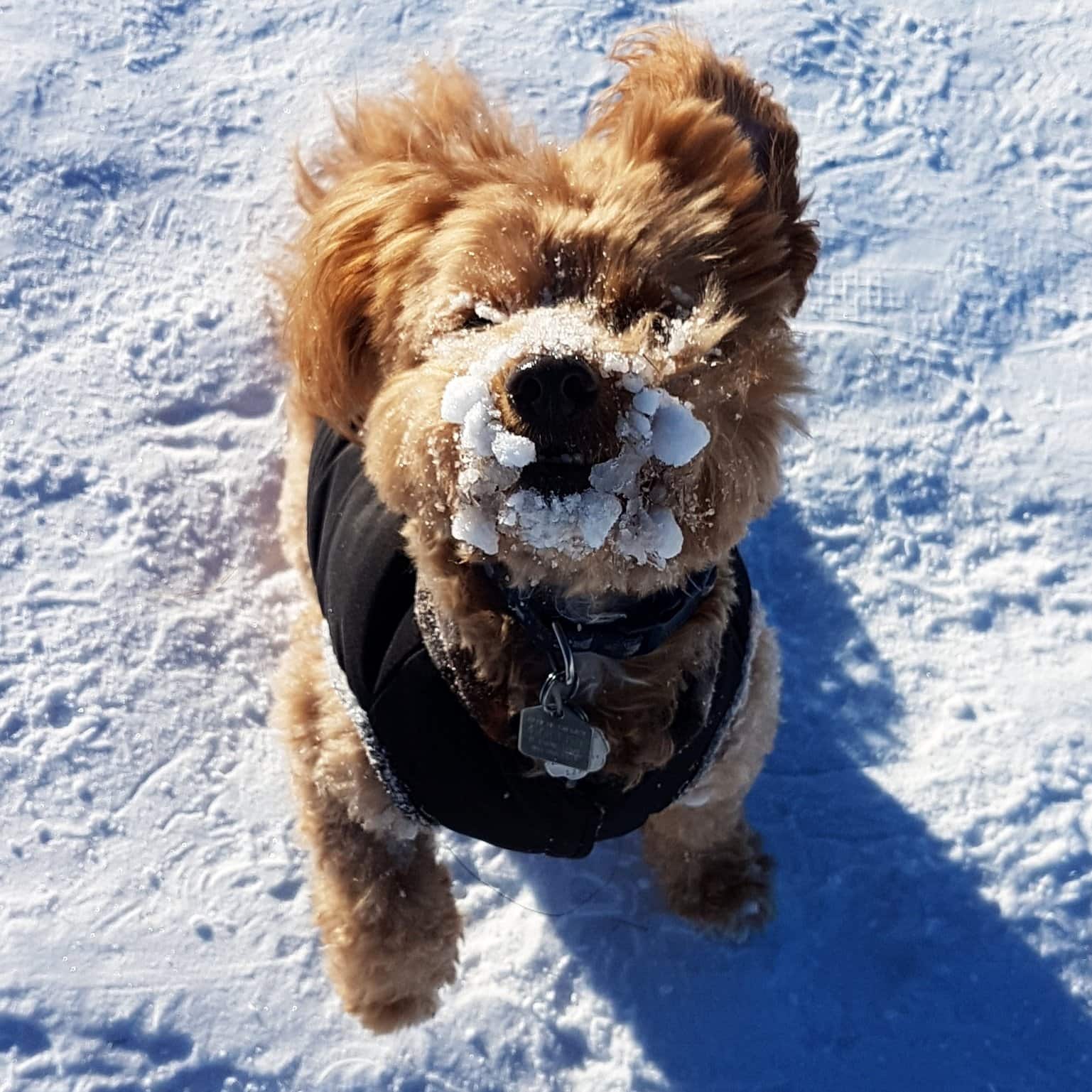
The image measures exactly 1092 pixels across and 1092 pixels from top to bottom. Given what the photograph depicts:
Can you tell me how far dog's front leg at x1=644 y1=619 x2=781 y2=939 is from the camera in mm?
3031

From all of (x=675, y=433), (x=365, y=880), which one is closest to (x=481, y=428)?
(x=675, y=433)

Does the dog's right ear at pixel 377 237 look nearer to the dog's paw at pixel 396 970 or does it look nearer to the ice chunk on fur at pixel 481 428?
the ice chunk on fur at pixel 481 428

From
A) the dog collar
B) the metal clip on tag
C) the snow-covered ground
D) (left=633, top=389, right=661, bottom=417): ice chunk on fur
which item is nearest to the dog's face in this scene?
(left=633, top=389, right=661, bottom=417): ice chunk on fur

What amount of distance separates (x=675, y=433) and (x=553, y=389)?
0.69ft

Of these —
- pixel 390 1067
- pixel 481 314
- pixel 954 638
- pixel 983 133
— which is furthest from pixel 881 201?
pixel 390 1067

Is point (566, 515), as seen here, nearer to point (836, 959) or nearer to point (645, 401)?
point (645, 401)

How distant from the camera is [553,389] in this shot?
1.65 m

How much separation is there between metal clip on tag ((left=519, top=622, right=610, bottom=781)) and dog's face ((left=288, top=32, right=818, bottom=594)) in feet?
0.98

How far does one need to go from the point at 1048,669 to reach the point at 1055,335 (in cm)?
139

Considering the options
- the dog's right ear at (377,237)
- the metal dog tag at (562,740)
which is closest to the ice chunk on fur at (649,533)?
the metal dog tag at (562,740)

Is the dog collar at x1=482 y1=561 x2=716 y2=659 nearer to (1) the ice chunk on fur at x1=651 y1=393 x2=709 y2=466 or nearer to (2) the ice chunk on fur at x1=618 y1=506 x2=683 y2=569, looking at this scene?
(2) the ice chunk on fur at x1=618 y1=506 x2=683 y2=569

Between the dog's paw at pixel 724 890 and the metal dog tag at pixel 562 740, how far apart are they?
3.81ft

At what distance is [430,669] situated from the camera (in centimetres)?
236

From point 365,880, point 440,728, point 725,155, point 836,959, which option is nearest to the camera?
point 725,155
